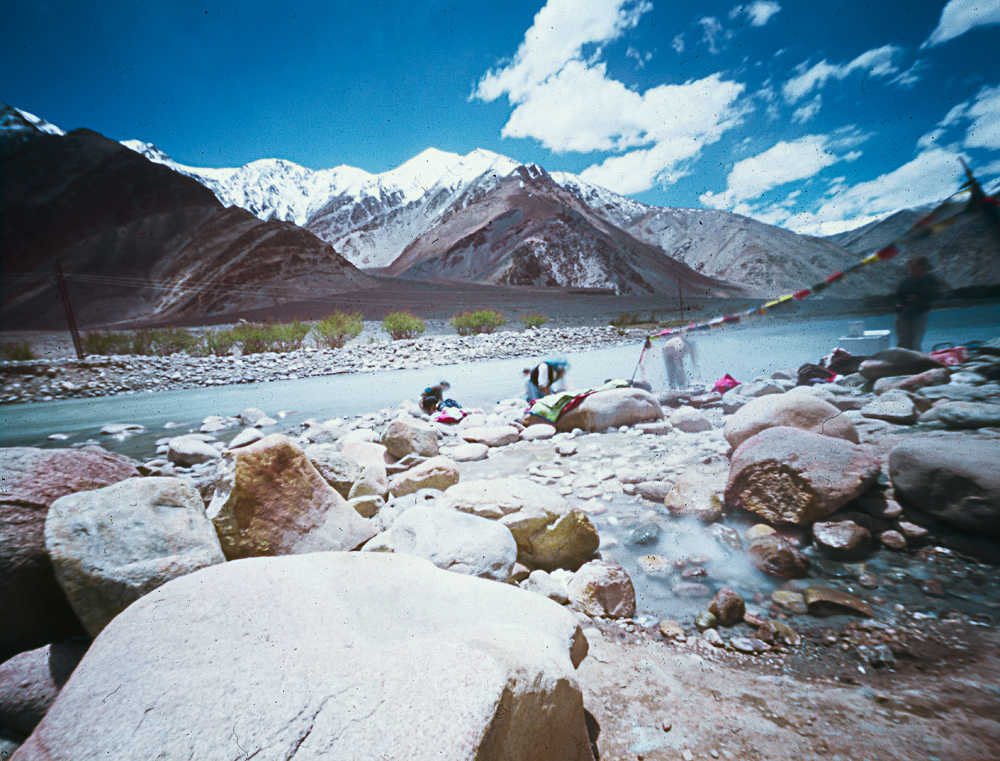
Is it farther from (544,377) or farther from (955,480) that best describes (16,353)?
(955,480)

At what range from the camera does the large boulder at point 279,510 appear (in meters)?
1.81

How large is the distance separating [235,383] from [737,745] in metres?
10.4

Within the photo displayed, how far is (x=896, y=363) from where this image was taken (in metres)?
2.41

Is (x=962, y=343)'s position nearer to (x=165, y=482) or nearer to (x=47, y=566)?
(x=165, y=482)

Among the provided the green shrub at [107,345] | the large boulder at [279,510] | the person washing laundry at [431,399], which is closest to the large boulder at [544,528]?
the large boulder at [279,510]

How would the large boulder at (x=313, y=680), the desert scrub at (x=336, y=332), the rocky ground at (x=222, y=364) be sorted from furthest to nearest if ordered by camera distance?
the desert scrub at (x=336, y=332)
the rocky ground at (x=222, y=364)
the large boulder at (x=313, y=680)

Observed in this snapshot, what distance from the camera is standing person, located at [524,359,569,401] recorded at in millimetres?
6332

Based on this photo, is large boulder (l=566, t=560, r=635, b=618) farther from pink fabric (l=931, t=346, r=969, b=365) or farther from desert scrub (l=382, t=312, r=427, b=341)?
desert scrub (l=382, t=312, r=427, b=341)

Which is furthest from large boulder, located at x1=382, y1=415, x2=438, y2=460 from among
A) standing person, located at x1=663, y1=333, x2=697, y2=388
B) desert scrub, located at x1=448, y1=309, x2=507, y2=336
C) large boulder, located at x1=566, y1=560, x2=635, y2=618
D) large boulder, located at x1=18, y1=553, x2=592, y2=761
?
desert scrub, located at x1=448, y1=309, x2=507, y2=336

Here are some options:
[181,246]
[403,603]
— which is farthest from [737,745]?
[181,246]

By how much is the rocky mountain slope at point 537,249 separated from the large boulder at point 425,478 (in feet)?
190

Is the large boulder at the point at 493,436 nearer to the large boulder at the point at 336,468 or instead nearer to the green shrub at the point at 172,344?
the large boulder at the point at 336,468

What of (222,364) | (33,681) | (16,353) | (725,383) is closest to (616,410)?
(725,383)

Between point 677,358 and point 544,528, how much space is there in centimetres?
464
